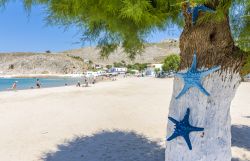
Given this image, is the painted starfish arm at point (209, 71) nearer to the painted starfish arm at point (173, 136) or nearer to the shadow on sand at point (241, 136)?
the painted starfish arm at point (173, 136)

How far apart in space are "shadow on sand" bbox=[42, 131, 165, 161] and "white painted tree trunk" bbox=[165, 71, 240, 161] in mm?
3276

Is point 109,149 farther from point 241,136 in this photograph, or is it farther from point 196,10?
point 196,10

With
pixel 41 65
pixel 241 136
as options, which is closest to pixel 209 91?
pixel 241 136

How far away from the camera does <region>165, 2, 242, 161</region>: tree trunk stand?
4508mm

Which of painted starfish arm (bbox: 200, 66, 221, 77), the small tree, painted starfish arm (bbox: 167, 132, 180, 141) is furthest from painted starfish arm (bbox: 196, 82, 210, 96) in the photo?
the small tree

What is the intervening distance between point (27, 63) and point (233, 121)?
14396cm

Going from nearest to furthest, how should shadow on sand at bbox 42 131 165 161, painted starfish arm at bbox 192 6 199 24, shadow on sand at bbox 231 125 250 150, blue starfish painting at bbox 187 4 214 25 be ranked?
blue starfish painting at bbox 187 4 214 25
painted starfish arm at bbox 192 6 199 24
shadow on sand at bbox 42 131 165 161
shadow on sand at bbox 231 125 250 150

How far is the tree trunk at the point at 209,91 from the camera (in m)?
4.51

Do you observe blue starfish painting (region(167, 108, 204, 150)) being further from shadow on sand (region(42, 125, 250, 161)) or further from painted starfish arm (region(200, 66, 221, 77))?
shadow on sand (region(42, 125, 250, 161))

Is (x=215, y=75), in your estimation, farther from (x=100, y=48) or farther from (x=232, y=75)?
(x=100, y=48)

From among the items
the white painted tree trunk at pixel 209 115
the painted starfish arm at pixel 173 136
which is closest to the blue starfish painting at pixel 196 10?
the white painted tree trunk at pixel 209 115

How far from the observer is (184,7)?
4277mm

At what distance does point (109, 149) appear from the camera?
8695 mm

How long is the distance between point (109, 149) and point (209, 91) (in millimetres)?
4668
